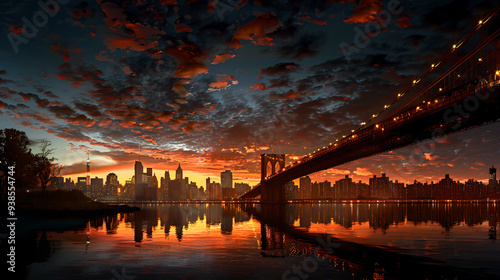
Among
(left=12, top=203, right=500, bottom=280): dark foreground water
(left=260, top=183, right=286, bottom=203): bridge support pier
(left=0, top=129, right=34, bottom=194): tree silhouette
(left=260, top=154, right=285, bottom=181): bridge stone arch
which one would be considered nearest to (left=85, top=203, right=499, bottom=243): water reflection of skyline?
(left=12, top=203, right=500, bottom=280): dark foreground water

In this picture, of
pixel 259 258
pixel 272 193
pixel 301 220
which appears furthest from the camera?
pixel 272 193

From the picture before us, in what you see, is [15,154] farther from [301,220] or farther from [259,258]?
[259,258]

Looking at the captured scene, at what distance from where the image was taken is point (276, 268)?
18.1 meters

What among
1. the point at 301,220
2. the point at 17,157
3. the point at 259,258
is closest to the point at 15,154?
the point at 17,157

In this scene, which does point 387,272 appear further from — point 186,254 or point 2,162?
point 2,162

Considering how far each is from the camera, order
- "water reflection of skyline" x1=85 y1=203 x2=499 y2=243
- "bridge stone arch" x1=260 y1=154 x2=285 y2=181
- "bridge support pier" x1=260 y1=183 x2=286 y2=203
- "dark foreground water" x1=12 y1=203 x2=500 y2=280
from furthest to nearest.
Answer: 1. "bridge stone arch" x1=260 y1=154 x2=285 y2=181
2. "bridge support pier" x1=260 y1=183 x2=286 y2=203
3. "water reflection of skyline" x1=85 y1=203 x2=499 y2=243
4. "dark foreground water" x1=12 y1=203 x2=500 y2=280

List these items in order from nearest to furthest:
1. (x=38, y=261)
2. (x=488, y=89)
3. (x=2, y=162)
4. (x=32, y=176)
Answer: (x=38, y=261)
(x=488, y=89)
(x=2, y=162)
(x=32, y=176)

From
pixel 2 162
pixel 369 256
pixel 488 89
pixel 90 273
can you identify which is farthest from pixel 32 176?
pixel 488 89

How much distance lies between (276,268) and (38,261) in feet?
40.1

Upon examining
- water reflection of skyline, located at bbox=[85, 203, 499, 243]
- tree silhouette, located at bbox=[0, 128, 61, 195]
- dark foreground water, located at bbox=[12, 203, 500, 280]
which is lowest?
water reflection of skyline, located at bbox=[85, 203, 499, 243]

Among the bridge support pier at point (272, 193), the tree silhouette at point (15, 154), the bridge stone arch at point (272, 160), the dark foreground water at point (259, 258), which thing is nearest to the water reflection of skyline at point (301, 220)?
the dark foreground water at point (259, 258)

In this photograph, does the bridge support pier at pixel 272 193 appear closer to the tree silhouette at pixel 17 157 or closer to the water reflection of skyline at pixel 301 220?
the water reflection of skyline at pixel 301 220

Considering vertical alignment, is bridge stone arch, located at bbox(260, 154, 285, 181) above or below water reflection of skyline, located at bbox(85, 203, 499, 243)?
above

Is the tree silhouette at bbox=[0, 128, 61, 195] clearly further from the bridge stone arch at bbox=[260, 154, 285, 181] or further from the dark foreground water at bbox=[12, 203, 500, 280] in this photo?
the bridge stone arch at bbox=[260, 154, 285, 181]
